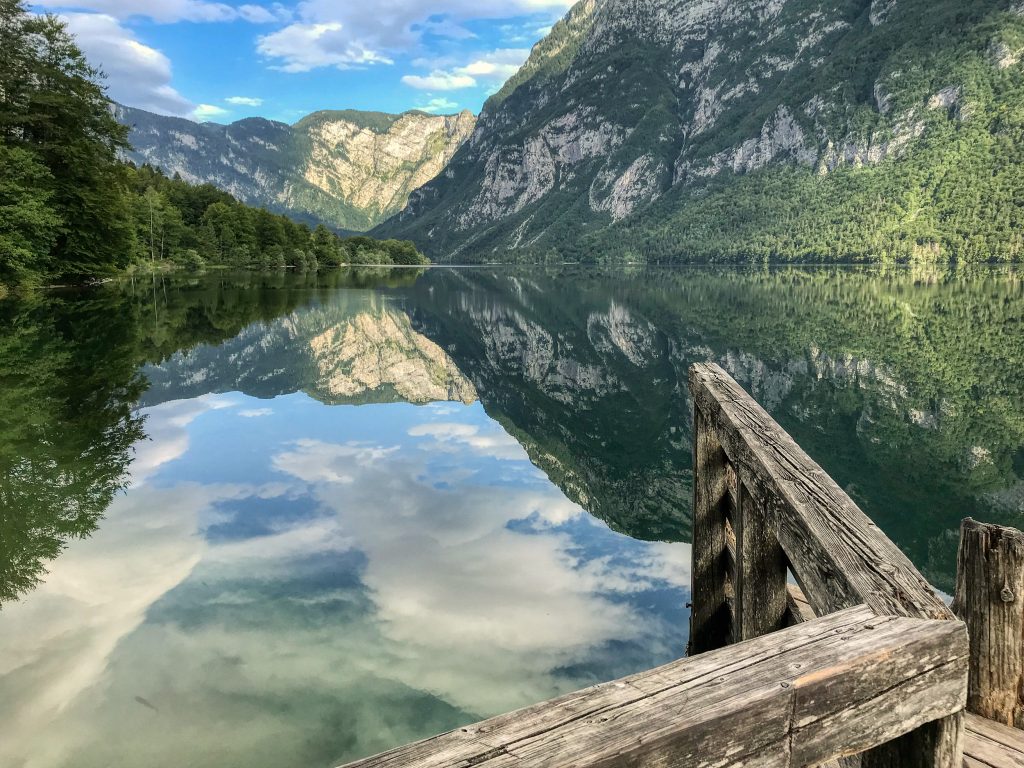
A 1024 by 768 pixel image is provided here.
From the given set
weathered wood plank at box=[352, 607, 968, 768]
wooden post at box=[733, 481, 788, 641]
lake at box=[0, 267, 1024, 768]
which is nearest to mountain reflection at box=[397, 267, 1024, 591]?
lake at box=[0, 267, 1024, 768]

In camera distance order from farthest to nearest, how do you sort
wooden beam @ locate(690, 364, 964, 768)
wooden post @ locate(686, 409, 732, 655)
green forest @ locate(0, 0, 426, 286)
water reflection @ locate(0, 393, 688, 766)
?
1. green forest @ locate(0, 0, 426, 286)
2. wooden post @ locate(686, 409, 732, 655)
3. water reflection @ locate(0, 393, 688, 766)
4. wooden beam @ locate(690, 364, 964, 768)

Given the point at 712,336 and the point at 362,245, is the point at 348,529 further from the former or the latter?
the point at 362,245

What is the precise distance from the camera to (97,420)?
15.0 meters

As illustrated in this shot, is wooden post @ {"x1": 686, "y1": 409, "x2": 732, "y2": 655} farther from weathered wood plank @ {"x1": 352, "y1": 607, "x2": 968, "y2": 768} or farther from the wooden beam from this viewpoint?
weathered wood plank @ {"x1": 352, "y1": 607, "x2": 968, "y2": 768}

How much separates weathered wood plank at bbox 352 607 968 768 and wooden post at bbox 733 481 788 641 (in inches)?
76.4

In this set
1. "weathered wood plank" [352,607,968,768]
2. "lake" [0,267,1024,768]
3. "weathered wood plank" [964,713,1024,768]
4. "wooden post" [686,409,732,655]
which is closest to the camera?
"weathered wood plank" [352,607,968,768]

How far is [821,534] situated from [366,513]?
28.2 feet

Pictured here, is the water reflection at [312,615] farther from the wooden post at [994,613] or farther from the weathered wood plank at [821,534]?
the wooden post at [994,613]

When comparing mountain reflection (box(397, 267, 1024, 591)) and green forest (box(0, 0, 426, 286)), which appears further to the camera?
green forest (box(0, 0, 426, 286))

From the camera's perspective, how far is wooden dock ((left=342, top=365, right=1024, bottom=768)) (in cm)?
183

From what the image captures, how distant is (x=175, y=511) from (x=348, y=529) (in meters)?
3.02

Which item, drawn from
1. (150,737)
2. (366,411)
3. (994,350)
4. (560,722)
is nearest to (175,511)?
(150,737)

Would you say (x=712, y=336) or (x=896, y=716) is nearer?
(x=896, y=716)

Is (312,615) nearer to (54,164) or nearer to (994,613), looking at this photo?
(994,613)
